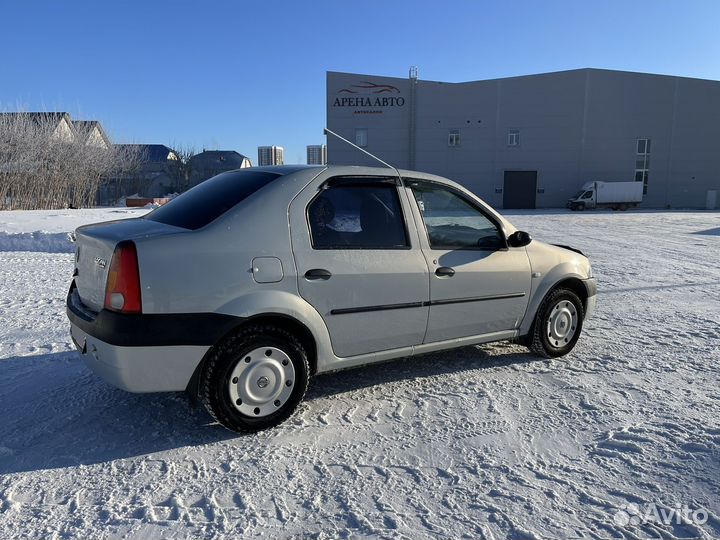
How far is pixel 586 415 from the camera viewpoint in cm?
374

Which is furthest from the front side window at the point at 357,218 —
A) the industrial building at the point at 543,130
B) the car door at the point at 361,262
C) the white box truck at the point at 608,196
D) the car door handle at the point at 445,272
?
the white box truck at the point at 608,196

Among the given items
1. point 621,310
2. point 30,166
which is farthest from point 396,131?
point 621,310

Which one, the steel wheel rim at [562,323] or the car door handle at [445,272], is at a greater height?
the car door handle at [445,272]

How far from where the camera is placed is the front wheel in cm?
482

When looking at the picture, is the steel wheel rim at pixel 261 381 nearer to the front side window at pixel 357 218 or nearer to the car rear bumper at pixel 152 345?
the car rear bumper at pixel 152 345

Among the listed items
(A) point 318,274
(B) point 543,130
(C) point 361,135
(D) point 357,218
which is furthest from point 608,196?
(A) point 318,274

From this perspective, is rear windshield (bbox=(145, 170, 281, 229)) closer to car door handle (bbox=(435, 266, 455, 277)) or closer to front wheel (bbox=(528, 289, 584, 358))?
car door handle (bbox=(435, 266, 455, 277))

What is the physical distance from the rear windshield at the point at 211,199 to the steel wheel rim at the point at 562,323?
2868mm

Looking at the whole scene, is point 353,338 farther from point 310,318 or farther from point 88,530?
point 88,530

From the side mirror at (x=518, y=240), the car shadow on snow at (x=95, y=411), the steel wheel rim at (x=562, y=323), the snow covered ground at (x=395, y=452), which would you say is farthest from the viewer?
Answer: the steel wheel rim at (x=562, y=323)

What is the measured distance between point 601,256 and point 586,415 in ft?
32.2

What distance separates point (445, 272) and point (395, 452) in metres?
1.44

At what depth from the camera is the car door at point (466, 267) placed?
161 inches

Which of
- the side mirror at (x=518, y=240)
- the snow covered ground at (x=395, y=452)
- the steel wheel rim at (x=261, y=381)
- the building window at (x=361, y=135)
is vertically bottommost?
the snow covered ground at (x=395, y=452)
